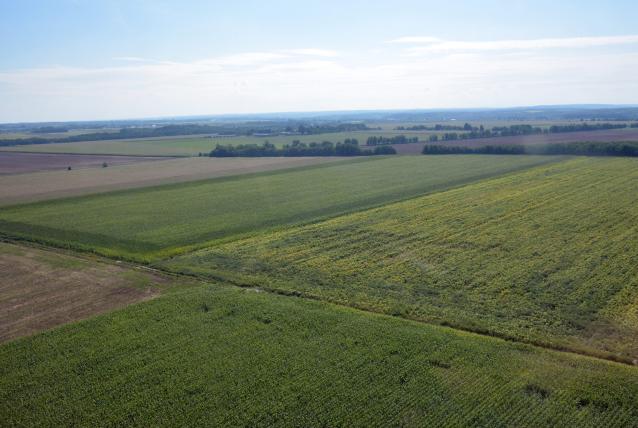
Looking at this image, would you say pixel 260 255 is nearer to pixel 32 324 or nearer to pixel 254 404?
pixel 32 324

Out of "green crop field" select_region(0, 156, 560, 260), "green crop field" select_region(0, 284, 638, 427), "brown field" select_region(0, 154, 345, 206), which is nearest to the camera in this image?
"green crop field" select_region(0, 284, 638, 427)

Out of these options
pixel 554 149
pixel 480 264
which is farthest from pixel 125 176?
pixel 554 149

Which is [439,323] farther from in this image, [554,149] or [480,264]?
[554,149]

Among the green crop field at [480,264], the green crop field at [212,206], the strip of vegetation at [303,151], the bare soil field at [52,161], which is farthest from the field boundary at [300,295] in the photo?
the strip of vegetation at [303,151]

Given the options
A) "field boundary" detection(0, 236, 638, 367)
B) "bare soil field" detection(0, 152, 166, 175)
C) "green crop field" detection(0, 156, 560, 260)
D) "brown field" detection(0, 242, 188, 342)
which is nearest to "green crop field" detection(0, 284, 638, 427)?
"field boundary" detection(0, 236, 638, 367)

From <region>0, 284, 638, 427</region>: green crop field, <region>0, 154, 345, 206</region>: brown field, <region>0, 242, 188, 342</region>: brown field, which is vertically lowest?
<region>0, 284, 638, 427</region>: green crop field

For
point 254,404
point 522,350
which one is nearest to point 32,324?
point 254,404

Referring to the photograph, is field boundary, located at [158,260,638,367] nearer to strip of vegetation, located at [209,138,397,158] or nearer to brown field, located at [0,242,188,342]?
brown field, located at [0,242,188,342]
